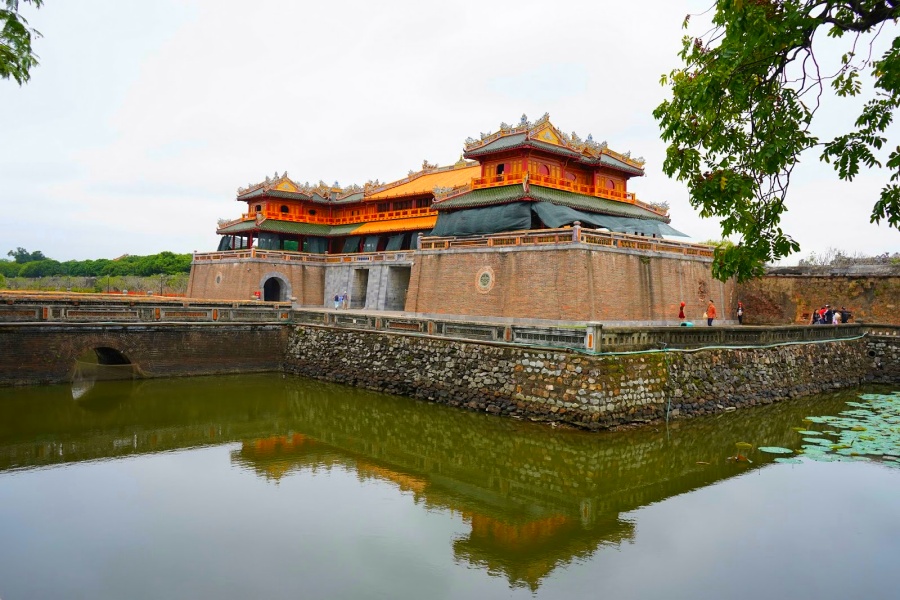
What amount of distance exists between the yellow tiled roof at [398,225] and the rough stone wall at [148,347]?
11781 millimetres

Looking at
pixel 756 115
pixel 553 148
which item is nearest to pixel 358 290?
pixel 553 148

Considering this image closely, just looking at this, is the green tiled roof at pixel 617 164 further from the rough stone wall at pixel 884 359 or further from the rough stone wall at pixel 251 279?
the rough stone wall at pixel 251 279

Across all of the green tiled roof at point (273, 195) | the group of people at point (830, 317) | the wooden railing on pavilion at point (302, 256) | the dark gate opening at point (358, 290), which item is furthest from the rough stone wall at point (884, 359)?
the green tiled roof at point (273, 195)

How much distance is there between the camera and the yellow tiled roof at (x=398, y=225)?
118 feet

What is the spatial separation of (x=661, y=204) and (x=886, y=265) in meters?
10.9

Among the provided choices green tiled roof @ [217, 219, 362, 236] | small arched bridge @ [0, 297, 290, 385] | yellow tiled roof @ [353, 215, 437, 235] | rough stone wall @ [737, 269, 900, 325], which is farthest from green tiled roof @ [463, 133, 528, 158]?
green tiled roof @ [217, 219, 362, 236]

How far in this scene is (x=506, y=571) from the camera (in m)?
9.80

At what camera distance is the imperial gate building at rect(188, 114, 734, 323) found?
2531 centimetres

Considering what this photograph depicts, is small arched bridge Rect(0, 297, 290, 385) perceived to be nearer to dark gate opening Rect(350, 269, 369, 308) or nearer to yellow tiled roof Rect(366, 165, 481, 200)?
dark gate opening Rect(350, 269, 369, 308)

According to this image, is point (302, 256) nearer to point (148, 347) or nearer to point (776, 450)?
point (148, 347)

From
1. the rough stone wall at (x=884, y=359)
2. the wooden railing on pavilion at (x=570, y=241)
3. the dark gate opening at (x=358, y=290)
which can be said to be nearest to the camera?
the wooden railing on pavilion at (x=570, y=241)

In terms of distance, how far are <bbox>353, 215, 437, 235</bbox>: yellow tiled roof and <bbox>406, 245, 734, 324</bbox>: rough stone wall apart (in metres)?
5.37

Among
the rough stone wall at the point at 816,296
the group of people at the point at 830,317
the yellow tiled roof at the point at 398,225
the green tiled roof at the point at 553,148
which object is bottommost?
the group of people at the point at 830,317

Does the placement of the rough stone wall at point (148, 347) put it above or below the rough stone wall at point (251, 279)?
below
